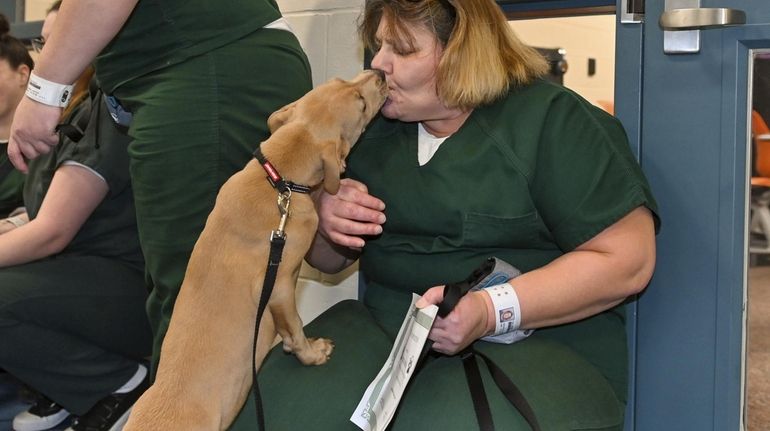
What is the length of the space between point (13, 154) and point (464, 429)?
1.21 metres

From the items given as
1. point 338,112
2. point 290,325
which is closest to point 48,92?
point 338,112

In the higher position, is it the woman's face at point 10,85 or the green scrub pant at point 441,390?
the woman's face at point 10,85

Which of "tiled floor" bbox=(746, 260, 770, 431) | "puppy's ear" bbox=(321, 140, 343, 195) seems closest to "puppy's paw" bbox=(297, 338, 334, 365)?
"puppy's ear" bbox=(321, 140, 343, 195)

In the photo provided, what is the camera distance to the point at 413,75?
5.72 feet

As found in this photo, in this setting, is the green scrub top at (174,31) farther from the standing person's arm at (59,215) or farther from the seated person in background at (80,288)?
the standing person's arm at (59,215)

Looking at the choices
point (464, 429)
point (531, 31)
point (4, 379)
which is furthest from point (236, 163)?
point (531, 31)

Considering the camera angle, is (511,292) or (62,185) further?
(62,185)

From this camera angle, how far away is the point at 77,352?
240 centimetres

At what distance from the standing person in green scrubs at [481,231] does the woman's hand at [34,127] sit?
603 millimetres

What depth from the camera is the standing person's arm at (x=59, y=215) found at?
7.62 feet

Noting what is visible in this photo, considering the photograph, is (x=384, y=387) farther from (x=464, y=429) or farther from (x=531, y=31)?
(x=531, y=31)

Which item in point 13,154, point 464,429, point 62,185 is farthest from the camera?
point 62,185

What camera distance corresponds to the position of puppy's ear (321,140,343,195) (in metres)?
1.69

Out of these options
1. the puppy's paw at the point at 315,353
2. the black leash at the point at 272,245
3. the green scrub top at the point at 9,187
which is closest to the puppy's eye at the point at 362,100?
the black leash at the point at 272,245
